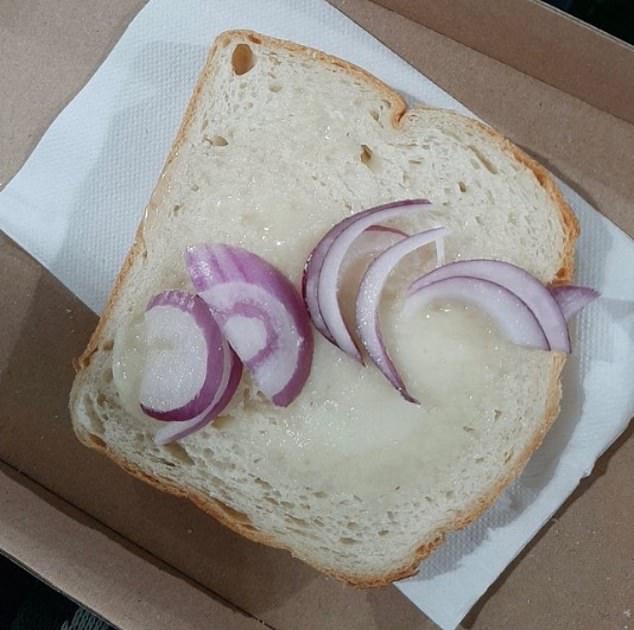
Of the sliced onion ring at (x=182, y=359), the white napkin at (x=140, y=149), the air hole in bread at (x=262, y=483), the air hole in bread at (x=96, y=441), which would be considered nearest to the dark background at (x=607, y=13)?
the white napkin at (x=140, y=149)

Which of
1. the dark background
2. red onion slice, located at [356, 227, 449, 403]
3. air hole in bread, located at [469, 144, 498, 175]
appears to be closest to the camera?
red onion slice, located at [356, 227, 449, 403]

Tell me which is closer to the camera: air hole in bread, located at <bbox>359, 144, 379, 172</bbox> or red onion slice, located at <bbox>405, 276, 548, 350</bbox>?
red onion slice, located at <bbox>405, 276, 548, 350</bbox>

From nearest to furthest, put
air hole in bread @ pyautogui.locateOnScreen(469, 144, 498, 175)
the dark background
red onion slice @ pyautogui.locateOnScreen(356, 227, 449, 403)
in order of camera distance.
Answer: red onion slice @ pyautogui.locateOnScreen(356, 227, 449, 403) → air hole in bread @ pyautogui.locateOnScreen(469, 144, 498, 175) → the dark background

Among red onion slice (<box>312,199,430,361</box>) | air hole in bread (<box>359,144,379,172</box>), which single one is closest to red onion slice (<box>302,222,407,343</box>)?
red onion slice (<box>312,199,430,361</box>)

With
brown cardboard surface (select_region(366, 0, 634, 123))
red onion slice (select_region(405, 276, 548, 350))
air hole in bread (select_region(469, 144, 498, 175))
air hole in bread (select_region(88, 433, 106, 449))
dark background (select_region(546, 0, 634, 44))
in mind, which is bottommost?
air hole in bread (select_region(88, 433, 106, 449))

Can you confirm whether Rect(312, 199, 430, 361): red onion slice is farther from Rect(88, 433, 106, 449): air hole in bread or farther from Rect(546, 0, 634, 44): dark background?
Rect(546, 0, 634, 44): dark background

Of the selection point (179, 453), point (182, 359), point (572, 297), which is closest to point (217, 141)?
point (182, 359)

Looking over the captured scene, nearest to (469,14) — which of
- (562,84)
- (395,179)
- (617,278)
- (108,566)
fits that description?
(562,84)
